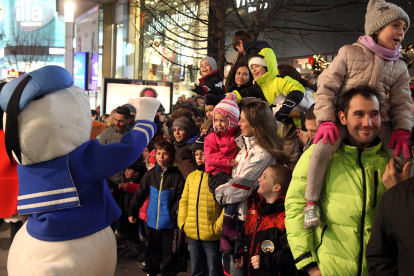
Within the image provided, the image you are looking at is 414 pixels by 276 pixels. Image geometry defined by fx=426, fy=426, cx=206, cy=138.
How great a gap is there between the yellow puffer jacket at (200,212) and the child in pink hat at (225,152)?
0.26 m

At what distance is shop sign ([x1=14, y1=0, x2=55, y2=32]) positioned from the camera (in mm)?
59281

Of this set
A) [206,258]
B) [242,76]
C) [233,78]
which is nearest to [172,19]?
[233,78]

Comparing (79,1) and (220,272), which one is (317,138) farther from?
(79,1)

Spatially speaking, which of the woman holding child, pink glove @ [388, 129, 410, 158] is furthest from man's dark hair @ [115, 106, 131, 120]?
pink glove @ [388, 129, 410, 158]

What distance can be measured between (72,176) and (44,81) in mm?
643

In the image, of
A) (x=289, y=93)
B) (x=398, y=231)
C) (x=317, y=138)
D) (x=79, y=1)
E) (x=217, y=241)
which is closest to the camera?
(x=398, y=231)

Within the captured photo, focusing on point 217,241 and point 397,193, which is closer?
point 397,193

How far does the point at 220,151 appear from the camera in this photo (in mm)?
4039

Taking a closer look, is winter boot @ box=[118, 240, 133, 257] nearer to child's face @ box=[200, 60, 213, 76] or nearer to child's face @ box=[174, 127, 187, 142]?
child's face @ box=[174, 127, 187, 142]

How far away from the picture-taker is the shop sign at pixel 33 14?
194 ft

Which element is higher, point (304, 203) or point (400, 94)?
point (400, 94)

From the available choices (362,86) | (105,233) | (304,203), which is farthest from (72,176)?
(362,86)

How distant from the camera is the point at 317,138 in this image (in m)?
2.59

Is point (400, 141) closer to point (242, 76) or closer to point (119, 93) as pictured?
point (242, 76)
